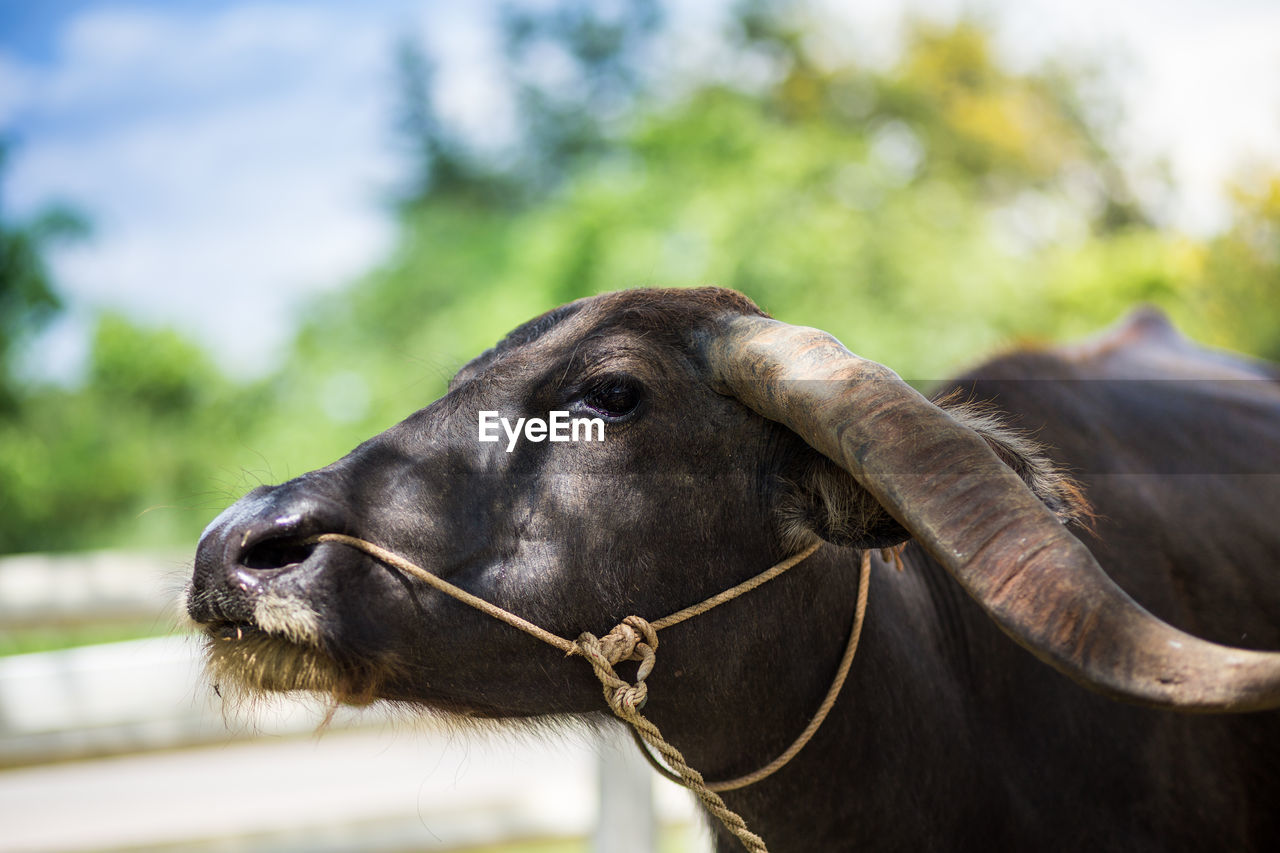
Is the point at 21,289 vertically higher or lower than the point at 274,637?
higher

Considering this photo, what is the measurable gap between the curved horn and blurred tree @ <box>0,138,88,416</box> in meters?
18.6

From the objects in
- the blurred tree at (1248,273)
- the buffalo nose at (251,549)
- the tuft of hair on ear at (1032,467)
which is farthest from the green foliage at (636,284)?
the buffalo nose at (251,549)

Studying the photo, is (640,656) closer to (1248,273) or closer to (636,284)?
(636,284)

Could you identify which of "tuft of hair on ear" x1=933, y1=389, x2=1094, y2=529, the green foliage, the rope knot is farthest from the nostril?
the green foliage

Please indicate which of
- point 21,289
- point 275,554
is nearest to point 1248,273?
point 275,554

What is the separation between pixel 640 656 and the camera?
7.32 feet

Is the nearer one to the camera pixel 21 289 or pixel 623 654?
pixel 623 654

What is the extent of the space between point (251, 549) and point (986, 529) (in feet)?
4.89

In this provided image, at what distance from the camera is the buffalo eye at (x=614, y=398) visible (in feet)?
7.61

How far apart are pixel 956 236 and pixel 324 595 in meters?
15.1

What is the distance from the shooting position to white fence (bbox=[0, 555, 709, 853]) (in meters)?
4.31

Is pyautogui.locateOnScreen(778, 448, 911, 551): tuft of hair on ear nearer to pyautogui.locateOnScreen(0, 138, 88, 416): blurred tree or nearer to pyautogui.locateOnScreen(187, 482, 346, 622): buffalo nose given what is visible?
pyautogui.locateOnScreen(187, 482, 346, 622): buffalo nose

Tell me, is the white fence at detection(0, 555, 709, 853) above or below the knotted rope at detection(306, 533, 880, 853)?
below

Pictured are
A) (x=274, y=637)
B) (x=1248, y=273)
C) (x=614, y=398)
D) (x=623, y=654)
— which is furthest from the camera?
(x=1248, y=273)
